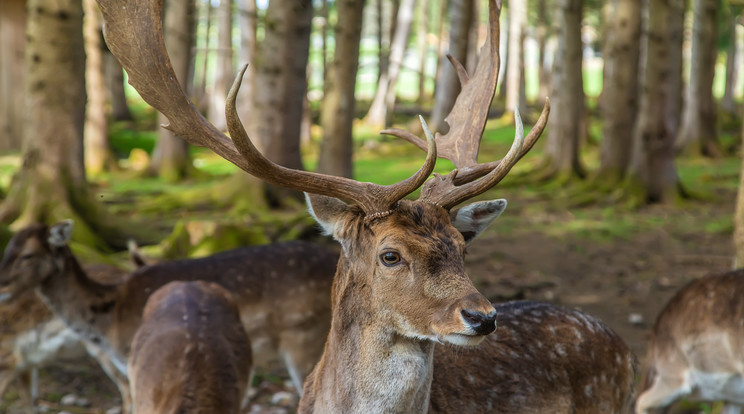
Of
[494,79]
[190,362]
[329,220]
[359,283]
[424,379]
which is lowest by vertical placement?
[190,362]

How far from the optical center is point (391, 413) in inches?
118

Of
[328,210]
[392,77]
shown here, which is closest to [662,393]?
[328,210]

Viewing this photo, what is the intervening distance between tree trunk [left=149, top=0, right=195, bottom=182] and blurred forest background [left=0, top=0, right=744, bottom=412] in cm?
4

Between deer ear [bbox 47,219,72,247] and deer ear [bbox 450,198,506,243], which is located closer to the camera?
deer ear [bbox 450,198,506,243]

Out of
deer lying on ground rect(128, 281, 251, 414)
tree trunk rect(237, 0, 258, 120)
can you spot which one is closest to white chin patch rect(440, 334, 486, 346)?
deer lying on ground rect(128, 281, 251, 414)

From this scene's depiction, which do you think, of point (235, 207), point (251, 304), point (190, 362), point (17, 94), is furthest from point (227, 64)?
point (190, 362)

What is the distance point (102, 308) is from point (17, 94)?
15051 millimetres

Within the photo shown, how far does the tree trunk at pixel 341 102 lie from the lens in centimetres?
1150

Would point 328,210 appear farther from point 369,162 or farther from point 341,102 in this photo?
point 369,162

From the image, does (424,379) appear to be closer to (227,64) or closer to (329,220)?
(329,220)

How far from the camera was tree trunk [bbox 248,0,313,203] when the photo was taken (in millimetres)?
10414

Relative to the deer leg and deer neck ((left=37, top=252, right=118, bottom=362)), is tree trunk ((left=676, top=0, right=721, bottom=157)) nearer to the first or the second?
the deer leg

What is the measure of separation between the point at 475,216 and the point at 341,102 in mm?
8550

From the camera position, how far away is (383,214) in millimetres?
3160
